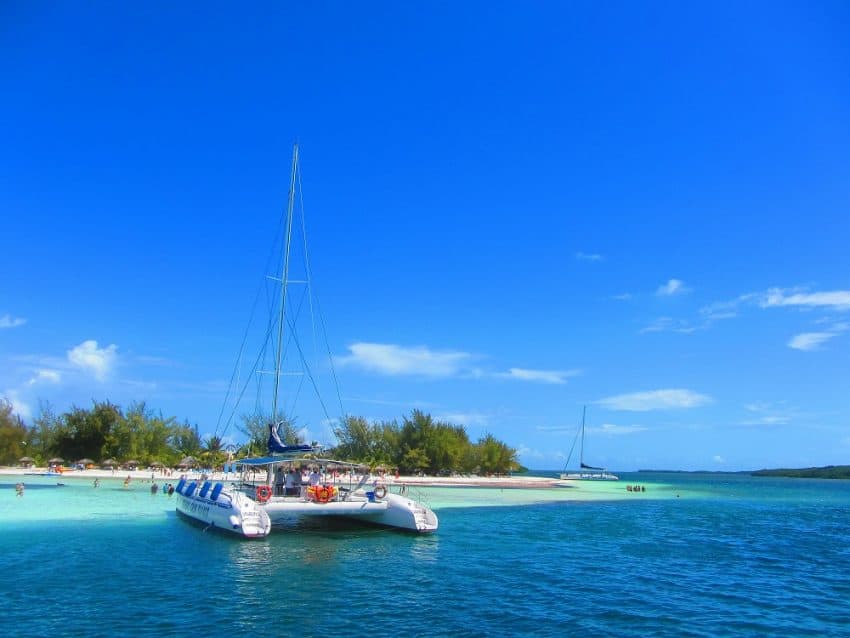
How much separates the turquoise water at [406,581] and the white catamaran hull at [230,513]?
0.47 meters

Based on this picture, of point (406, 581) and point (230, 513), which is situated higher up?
point (230, 513)

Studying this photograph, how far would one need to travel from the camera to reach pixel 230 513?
70.2ft

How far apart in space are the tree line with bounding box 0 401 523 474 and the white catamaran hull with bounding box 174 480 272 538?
1465 inches

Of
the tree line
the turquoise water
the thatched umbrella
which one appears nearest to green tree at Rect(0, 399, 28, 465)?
the tree line

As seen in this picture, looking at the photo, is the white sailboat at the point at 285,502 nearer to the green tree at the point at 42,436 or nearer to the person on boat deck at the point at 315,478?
the person on boat deck at the point at 315,478

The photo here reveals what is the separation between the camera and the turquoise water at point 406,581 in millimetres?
12203

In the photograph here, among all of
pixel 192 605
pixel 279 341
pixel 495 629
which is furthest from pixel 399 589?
pixel 279 341

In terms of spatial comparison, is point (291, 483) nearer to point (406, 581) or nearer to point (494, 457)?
point (406, 581)

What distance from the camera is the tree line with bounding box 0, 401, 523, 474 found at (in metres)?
66.8

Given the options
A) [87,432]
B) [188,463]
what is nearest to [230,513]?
[188,463]

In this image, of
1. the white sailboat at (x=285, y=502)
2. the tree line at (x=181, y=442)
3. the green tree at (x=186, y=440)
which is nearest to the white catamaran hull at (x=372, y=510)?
the white sailboat at (x=285, y=502)

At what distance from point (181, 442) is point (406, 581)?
7073cm

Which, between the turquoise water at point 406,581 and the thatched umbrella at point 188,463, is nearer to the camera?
the turquoise water at point 406,581

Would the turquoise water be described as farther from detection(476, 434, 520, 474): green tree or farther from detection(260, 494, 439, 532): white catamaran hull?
detection(476, 434, 520, 474): green tree
